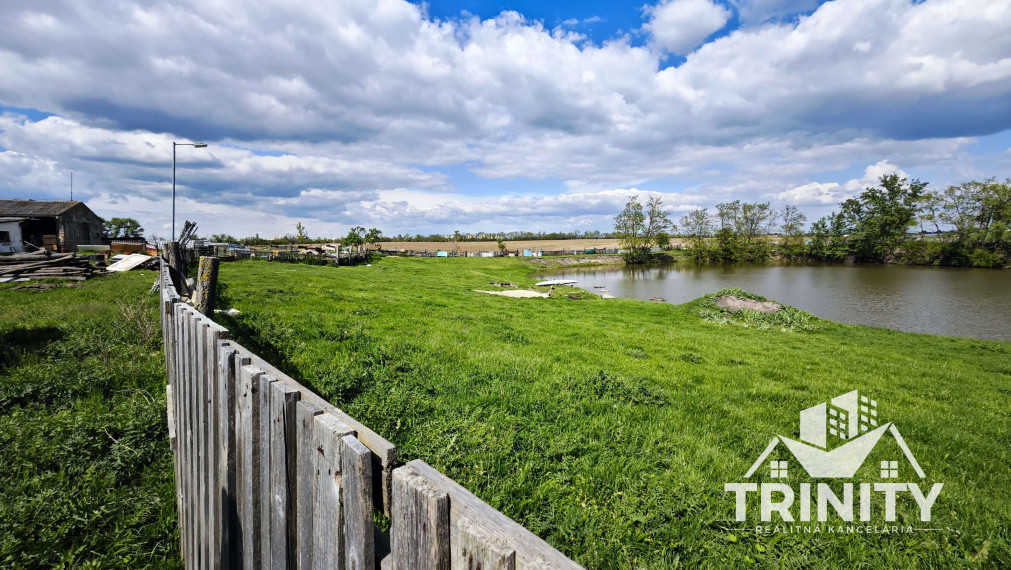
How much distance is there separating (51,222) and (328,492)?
51776 mm

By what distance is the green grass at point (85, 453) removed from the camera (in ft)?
9.20

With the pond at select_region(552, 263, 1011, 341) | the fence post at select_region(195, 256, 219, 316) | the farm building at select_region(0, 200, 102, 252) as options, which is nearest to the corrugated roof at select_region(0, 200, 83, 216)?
the farm building at select_region(0, 200, 102, 252)

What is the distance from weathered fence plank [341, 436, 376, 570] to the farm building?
44.5 m

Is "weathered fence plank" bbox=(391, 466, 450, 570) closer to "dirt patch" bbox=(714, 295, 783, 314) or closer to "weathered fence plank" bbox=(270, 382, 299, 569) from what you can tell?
"weathered fence plank" bbox=(270, 382, 299, 569)

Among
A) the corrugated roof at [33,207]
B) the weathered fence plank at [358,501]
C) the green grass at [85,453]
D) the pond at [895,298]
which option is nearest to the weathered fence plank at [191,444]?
the green grass at [85,453]

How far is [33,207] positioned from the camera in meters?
36.3

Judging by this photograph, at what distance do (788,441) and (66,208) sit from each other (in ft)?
181

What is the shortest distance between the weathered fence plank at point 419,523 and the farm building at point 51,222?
44762 mm

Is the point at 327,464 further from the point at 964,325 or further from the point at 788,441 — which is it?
the point at 964,325

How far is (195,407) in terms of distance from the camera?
8.57ft

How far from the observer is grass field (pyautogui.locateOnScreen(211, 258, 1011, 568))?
9.30 ft

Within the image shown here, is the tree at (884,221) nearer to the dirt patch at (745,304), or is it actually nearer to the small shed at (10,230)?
the dirt patch at (745,304)

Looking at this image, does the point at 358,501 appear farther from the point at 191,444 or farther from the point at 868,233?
the point at 868,233

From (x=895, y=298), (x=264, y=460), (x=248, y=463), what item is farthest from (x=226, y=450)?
(x=895, y=298)
